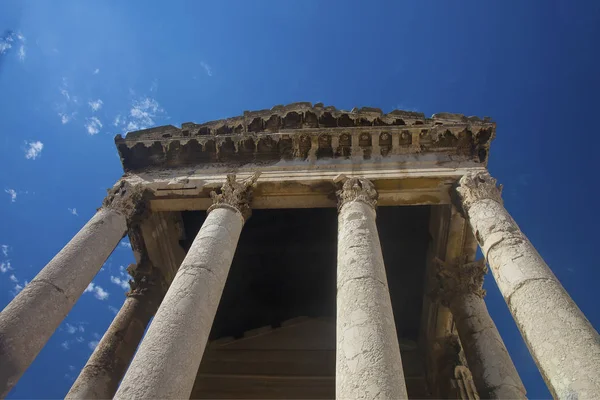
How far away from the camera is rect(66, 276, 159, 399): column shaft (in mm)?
9508

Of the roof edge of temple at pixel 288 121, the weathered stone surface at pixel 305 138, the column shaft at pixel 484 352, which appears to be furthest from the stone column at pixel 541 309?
the roof edge of temple at pixel 288 121

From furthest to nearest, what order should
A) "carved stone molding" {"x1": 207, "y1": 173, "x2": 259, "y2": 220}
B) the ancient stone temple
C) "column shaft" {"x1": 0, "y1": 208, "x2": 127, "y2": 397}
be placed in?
"carved stone molding" {"x1": 207, "y1": 173, "x2": 259, "y2": 220}, "column shaft" {"x1": 0, "y1": 208, "x2": 127, "y2": 397}, the ancient stone temple

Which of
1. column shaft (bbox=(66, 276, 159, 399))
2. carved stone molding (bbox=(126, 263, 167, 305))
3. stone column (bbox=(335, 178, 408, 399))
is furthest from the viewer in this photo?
carved stone molding (bbox=(126, 263, 167, 305))

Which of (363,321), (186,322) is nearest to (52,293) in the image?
(186,322)

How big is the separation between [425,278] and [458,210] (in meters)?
3.86

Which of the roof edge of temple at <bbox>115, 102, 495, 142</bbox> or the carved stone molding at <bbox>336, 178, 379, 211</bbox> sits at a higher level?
the roof edge of temple at <bbox>115, 102, 495, 142</bbox>

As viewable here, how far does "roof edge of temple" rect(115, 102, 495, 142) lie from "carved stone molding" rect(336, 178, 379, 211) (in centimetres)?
229

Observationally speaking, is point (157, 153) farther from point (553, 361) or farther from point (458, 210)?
point (553, 361)

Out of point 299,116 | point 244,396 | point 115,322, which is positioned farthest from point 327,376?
point 299,116

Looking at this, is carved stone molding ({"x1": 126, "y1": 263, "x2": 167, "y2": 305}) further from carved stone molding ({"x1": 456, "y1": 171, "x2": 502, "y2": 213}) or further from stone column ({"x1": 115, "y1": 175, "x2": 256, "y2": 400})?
carved stone molding ({"x1": 456, "y1": 171, "x2": 502, "y2": 213})

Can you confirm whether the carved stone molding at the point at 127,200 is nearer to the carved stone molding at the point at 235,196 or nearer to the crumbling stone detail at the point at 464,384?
the carved stone molding at the point at 235,196

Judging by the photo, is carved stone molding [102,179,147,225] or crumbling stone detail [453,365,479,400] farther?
crumbling stone detail [453,365,479,400]

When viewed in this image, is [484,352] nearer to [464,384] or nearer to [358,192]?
[464,384]

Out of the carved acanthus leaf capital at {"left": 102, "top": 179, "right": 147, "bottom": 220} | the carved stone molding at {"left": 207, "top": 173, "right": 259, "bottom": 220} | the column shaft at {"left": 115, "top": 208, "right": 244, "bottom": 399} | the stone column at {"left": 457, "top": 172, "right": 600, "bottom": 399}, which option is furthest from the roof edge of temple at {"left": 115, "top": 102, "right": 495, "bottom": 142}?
the column shaft at {"left": 115, "top": 208, "right": 244, "bottom": 399}
